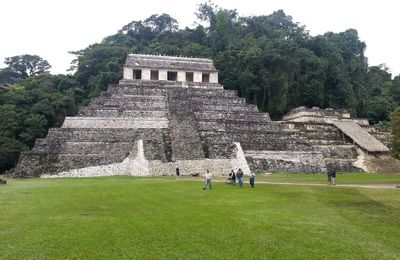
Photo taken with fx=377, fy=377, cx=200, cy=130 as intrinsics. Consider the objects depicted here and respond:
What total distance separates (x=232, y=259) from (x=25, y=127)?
104 feet

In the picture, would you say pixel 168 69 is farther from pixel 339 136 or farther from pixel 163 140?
pixel 339 136

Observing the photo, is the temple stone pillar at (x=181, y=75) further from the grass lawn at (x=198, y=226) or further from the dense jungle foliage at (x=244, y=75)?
the grass lawn at (x=198, y=226)

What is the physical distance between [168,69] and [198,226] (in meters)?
30.6

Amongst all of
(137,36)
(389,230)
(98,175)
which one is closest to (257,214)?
(389,230)

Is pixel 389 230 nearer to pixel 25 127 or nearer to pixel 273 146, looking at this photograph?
pixel 273 146

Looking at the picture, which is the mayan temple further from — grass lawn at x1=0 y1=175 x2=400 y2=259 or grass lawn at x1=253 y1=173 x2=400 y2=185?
grass lawn at x1=0 y1=175 x2=400 y2=259

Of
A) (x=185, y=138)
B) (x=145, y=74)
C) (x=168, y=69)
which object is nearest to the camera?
(x=185, y=138)

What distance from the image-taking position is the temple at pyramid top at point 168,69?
36.6 m

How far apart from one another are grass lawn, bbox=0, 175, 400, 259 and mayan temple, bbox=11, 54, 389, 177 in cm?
928

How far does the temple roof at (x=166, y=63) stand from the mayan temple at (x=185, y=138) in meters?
2.07

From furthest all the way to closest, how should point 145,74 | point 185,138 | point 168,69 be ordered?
point 168,69, point 145,74, point 185,138

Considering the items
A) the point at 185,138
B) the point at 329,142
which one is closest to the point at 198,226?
the point at 185,138

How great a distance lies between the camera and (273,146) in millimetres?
24688

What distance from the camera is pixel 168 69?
1462 inches
